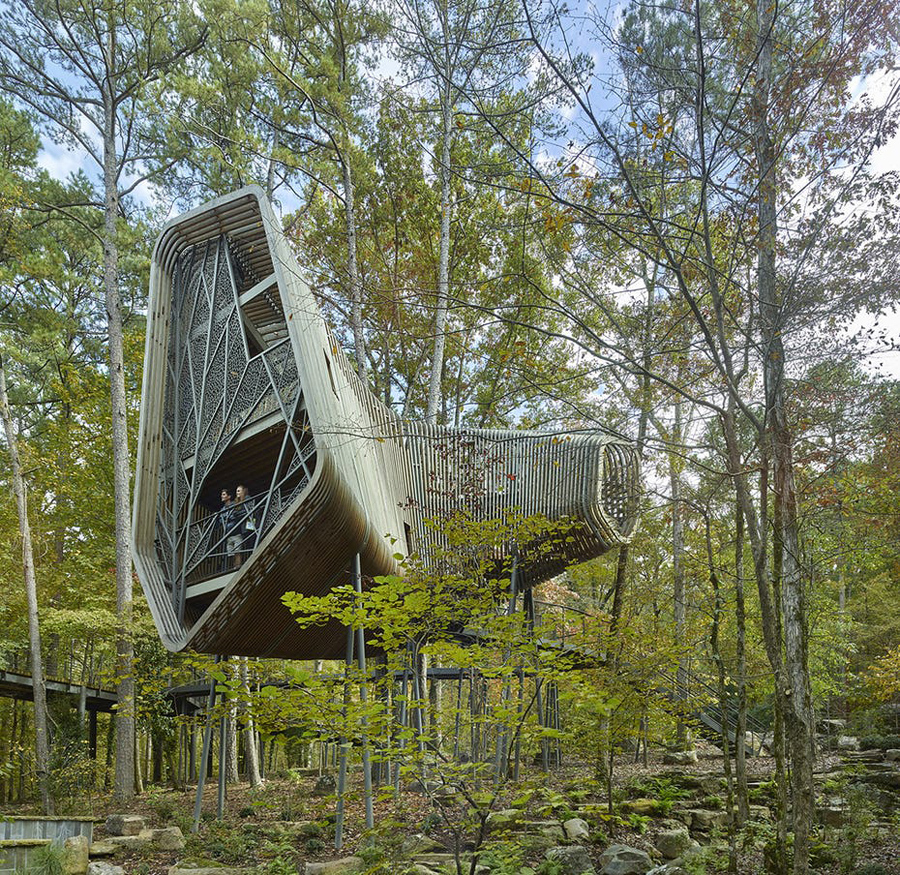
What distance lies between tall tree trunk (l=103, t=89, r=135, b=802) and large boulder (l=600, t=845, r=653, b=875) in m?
6.39

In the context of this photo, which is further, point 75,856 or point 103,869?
point 75,856

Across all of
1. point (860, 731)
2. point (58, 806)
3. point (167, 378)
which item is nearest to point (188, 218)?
point (167, 378)

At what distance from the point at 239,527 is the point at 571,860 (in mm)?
4747

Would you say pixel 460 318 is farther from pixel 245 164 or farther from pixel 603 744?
pixel 603 744

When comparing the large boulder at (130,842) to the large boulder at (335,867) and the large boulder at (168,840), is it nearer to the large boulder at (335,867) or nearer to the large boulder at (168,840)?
the large boulder at (168,840)

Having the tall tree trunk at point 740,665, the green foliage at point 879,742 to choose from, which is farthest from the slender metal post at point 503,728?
the green foliage at point 879,742

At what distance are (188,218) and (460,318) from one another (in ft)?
25.0

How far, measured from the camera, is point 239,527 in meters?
8.28

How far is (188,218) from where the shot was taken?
8.88m

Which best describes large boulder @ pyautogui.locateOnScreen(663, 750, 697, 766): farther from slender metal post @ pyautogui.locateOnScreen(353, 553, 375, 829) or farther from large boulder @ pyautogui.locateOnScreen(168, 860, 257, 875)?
large boulder @ pyautogui.locateOnScreen(168, 860, 257, 875)

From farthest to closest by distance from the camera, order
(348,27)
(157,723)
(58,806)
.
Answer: (157,723) < (348,27) < (58,806)

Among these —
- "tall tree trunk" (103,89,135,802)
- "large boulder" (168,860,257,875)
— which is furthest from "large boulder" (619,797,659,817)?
"tall tree trunk" (103,89,135,802)

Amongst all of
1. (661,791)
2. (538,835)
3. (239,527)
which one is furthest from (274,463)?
(661,791)

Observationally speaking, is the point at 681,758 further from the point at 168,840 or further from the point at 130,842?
the point at 130,842
